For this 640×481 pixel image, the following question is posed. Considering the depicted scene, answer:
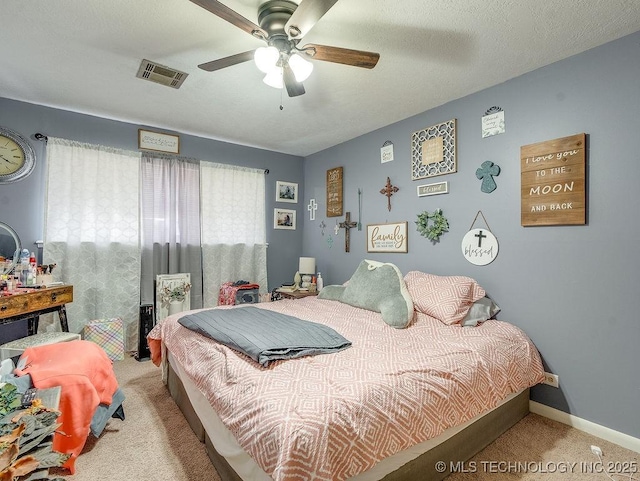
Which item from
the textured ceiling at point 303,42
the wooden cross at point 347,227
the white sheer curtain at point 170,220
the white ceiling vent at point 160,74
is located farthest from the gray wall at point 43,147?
the white ceiling vent at point 160,74

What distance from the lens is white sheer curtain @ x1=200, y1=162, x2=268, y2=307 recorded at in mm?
3875

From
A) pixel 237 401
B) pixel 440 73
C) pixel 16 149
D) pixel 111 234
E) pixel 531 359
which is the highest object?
pixel 440 73

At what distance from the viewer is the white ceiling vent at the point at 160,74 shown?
89.7 inches

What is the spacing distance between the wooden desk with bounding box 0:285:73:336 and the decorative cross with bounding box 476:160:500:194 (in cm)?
365

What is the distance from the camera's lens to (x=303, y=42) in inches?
79.4

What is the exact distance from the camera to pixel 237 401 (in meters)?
1.30

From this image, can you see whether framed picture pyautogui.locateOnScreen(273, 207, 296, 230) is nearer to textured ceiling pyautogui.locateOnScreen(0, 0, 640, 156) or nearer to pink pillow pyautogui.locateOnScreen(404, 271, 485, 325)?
textured ceiling pyautogui.locateOnScreen(0, 0, 640, 156)

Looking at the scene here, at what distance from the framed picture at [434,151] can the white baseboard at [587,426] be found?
193 cm

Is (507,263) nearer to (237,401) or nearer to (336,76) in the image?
(336,76)

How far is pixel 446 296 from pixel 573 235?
3.00 ft

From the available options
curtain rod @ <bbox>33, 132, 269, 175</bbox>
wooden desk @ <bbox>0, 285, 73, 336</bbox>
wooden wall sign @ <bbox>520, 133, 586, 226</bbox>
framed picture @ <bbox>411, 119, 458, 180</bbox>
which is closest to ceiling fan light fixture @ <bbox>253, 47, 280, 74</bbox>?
framed picture @ <bbox>411, 119, 458, 180</bbox>

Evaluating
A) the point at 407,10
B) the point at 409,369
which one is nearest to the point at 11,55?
the point at 407,10

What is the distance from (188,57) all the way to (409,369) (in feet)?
7.87

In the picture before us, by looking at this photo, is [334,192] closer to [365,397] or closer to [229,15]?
[229,15]
